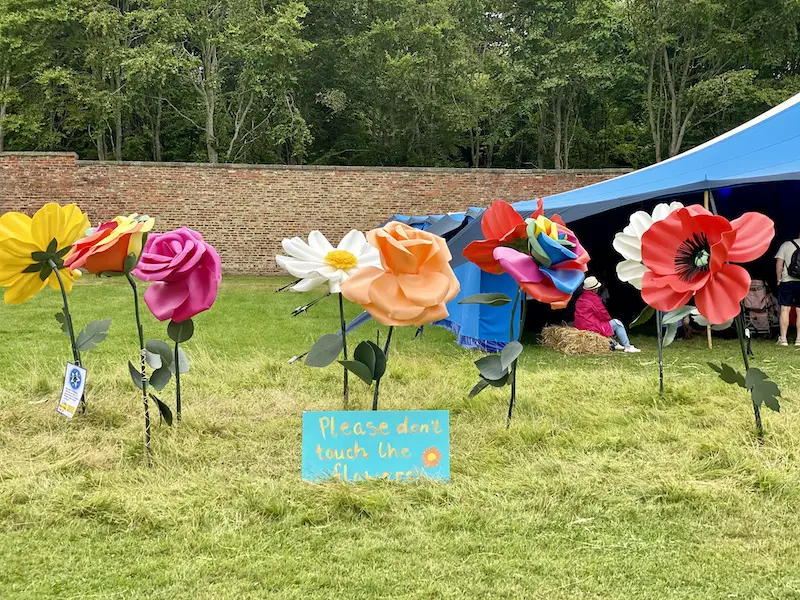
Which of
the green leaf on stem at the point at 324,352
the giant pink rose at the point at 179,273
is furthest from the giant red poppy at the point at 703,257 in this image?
the giant pink rose at the point at 179,273

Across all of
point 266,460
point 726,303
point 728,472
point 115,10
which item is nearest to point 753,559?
point 728,472

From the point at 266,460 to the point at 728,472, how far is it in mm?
1596

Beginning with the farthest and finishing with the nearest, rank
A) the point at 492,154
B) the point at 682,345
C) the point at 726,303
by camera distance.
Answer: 1. the point at 492,154
2. the point at 682,345
3. the point at 726,303

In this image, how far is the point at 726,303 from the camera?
8.00ft

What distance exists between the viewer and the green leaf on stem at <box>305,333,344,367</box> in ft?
8.60

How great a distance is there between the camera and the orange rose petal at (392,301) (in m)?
2.22

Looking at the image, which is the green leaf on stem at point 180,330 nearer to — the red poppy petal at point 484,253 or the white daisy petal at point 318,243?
the white daisy petal at point 318,243

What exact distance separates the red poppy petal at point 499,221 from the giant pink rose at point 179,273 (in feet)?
3.19

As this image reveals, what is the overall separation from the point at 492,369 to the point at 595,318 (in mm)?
3523

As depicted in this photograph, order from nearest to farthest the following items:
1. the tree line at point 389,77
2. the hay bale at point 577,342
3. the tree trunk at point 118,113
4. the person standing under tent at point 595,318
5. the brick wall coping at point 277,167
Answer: the hay bale at point 577,342 < the person standing under tent at point 595,318 < the brick wall coping at point 277,167 < the tree line at point 389,77 < the tree trunk at point 118,113

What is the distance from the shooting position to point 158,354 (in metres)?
2.74

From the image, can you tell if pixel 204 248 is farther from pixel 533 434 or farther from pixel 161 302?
pixel 533 434

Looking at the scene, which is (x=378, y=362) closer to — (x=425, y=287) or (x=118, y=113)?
(x=425, y=287)

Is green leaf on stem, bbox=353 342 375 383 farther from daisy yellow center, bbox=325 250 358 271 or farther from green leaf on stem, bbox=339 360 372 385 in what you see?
daisy yellow center, bbox=325 250 358 271
